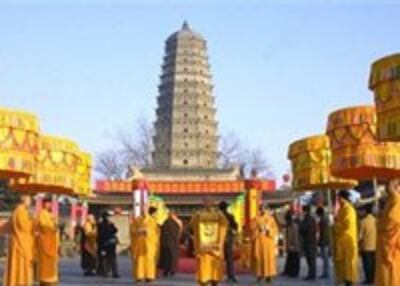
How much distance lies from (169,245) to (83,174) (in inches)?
106

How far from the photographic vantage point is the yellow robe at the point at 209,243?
42.1 ft

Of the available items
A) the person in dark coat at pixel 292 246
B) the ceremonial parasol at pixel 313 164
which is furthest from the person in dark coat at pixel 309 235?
the person in dark coat at pixel 292 246

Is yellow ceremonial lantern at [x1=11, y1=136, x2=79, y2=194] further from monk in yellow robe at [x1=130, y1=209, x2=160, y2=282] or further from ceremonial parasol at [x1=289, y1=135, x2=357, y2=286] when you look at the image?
ceremonial parasol at [x1=289, y1=135, x2=357, y2=286]

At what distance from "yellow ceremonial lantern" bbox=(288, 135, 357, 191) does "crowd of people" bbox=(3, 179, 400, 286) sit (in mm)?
627

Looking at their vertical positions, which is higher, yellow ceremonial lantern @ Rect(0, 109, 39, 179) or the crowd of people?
yellow ceremonial lantern @ Rect(0, 109, 39, 179)

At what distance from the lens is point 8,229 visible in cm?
1217

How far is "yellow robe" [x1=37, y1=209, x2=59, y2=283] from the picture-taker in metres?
13.2

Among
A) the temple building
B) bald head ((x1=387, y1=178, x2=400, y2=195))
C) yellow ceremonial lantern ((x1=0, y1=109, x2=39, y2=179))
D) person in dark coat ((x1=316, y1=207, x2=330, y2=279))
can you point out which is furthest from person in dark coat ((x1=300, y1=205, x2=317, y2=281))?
the temple building

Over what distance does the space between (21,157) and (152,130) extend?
53095 mm

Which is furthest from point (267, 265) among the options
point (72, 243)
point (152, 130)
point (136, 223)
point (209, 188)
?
point (152, 130)

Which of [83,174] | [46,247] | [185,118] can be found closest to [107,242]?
[83,174]

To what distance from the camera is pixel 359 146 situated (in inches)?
498

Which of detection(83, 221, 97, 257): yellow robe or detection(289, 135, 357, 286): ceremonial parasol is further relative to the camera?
detection(83, 221, 97, 257): yellow robe

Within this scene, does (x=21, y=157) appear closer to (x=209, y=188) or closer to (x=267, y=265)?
(x=267, y=265)
